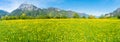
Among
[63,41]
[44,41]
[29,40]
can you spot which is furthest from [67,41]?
[29,40]

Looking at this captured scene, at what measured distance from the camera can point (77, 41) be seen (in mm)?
17781

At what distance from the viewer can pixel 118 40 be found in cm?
1792

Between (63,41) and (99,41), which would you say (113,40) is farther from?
(63,41)

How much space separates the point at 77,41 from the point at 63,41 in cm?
98

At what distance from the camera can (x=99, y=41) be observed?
700 inches

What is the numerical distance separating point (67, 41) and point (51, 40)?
1.21 m

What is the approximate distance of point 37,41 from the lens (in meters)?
17.7

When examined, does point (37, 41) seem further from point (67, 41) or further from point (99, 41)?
point (99, 41)

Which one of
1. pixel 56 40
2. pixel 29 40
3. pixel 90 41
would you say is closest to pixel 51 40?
pixel 56 40

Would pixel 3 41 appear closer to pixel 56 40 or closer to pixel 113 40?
pixel 56 40

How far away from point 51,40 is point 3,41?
132 inches

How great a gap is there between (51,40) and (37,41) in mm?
1081

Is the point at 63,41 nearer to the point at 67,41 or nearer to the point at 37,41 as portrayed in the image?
the point at 67,41

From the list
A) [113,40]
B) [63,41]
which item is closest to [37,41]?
[63,41]
